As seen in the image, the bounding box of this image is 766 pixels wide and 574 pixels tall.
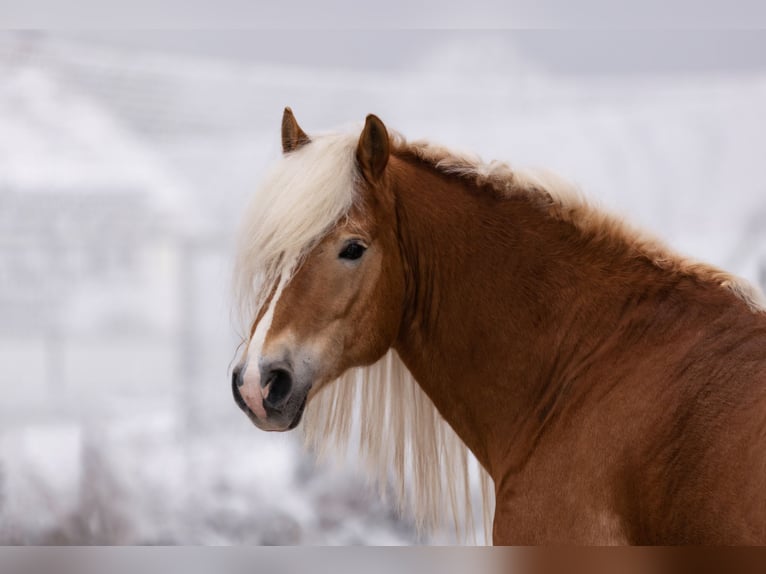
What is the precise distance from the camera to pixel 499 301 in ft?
4.13

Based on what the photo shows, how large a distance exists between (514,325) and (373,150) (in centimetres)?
39

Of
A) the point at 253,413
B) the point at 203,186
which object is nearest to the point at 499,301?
the point at 253,413

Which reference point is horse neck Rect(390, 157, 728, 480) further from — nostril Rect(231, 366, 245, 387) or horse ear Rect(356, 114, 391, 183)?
nostril Rect(231, 366, 245, 387)

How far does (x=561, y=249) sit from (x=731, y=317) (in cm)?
29

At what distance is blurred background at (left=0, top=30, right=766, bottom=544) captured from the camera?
7.71 ft

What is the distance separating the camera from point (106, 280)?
2.45m

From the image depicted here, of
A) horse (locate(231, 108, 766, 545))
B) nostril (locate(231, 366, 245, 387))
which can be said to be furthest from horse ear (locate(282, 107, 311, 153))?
nostril (locate(231, 366, 245, 387))

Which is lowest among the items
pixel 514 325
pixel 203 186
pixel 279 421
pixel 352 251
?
pixel 279 421

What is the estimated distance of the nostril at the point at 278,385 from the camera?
1187mm

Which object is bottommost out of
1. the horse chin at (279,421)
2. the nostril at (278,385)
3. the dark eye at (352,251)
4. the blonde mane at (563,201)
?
the horse chin at (279,421)

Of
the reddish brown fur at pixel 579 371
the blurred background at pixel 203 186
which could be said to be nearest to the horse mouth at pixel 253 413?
the reddish brown fur at pixel 579 371

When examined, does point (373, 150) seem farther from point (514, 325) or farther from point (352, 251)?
point (514, 325)

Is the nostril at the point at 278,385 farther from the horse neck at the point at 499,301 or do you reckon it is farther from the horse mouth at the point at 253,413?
the horse neck at the point at 499,301

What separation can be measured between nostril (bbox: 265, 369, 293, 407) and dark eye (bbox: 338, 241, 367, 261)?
0.72ft
